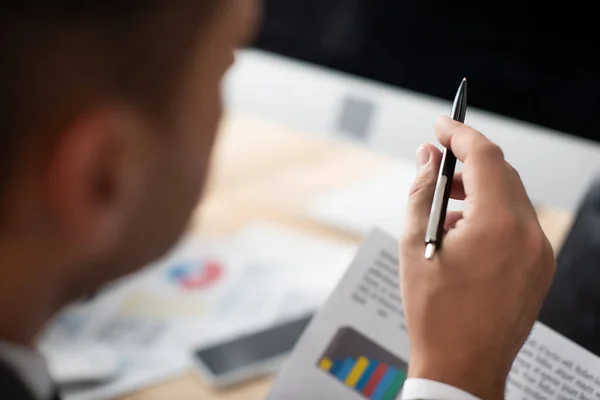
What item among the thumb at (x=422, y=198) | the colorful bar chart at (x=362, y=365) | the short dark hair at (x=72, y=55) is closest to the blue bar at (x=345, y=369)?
the colorful bar chart at (x=362, y=365)

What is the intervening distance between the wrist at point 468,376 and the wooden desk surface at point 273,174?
377mm

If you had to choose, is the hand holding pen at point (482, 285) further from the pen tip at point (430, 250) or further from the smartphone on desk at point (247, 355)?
the smartphone on desk at point (247, 355)

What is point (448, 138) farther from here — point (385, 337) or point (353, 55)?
point (353, 55)

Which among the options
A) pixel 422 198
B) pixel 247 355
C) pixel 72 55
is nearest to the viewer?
pixel 72 55

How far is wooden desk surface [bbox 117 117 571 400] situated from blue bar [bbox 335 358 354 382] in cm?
30

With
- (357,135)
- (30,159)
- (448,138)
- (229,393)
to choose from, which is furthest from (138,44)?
(357,135)

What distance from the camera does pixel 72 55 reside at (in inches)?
11.4

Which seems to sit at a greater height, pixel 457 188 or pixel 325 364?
pixel 457 188

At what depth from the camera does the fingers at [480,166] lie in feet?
1.21

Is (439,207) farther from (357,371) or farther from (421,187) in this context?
(357,371)

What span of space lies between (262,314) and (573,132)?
11.9 inches

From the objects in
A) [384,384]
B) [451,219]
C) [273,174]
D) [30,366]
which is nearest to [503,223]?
[451,219]

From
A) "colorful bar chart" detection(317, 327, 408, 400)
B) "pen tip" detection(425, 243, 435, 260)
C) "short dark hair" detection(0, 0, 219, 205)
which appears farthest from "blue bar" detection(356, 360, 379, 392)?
"short dark hair" detection(0, 0, 219, 205)

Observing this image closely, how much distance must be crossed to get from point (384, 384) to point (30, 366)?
0.20 m
